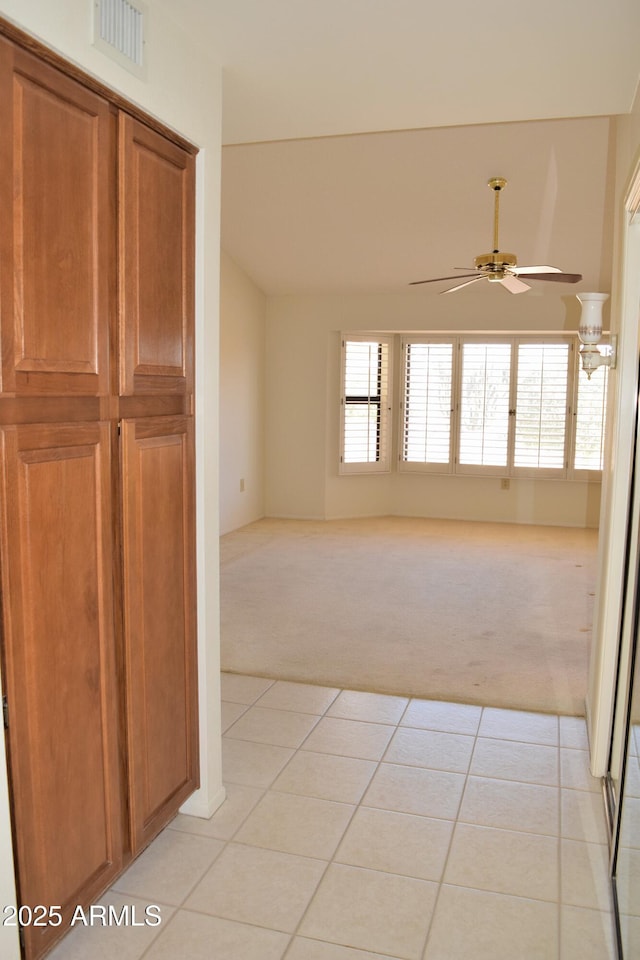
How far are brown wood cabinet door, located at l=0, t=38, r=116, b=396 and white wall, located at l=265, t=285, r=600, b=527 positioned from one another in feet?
19.6

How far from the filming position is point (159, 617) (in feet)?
7.00

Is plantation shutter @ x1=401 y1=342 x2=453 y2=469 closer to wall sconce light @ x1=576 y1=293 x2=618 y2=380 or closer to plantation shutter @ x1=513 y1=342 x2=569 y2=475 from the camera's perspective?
plantation shutter @ x1=513 y1=342 x2=569 y2=475

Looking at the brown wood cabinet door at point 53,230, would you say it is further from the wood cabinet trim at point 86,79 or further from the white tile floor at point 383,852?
the white tile floor at point 383,852

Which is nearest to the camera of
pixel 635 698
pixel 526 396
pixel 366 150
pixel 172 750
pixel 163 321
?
pixel 635 698

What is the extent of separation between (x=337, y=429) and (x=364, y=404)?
387 mm

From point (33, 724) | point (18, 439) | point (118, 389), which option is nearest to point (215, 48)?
point (118, 389)

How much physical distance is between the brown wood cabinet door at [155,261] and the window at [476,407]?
220 inches

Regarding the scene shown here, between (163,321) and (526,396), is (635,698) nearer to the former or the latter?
(163,321)

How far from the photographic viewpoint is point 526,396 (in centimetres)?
760

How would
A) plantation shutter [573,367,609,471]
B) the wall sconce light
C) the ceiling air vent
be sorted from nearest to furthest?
the ceiling air vent < the wall sconce light < plantation shutter [573,367,609,471]

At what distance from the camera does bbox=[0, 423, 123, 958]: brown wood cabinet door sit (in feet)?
5.13

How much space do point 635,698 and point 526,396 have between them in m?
6.09

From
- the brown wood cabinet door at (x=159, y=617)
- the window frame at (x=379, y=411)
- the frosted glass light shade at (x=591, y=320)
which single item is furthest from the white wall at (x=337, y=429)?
the brown wood cabinet door at (x=159, y=617)

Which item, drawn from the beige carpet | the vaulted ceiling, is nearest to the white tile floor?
the beige carpet
